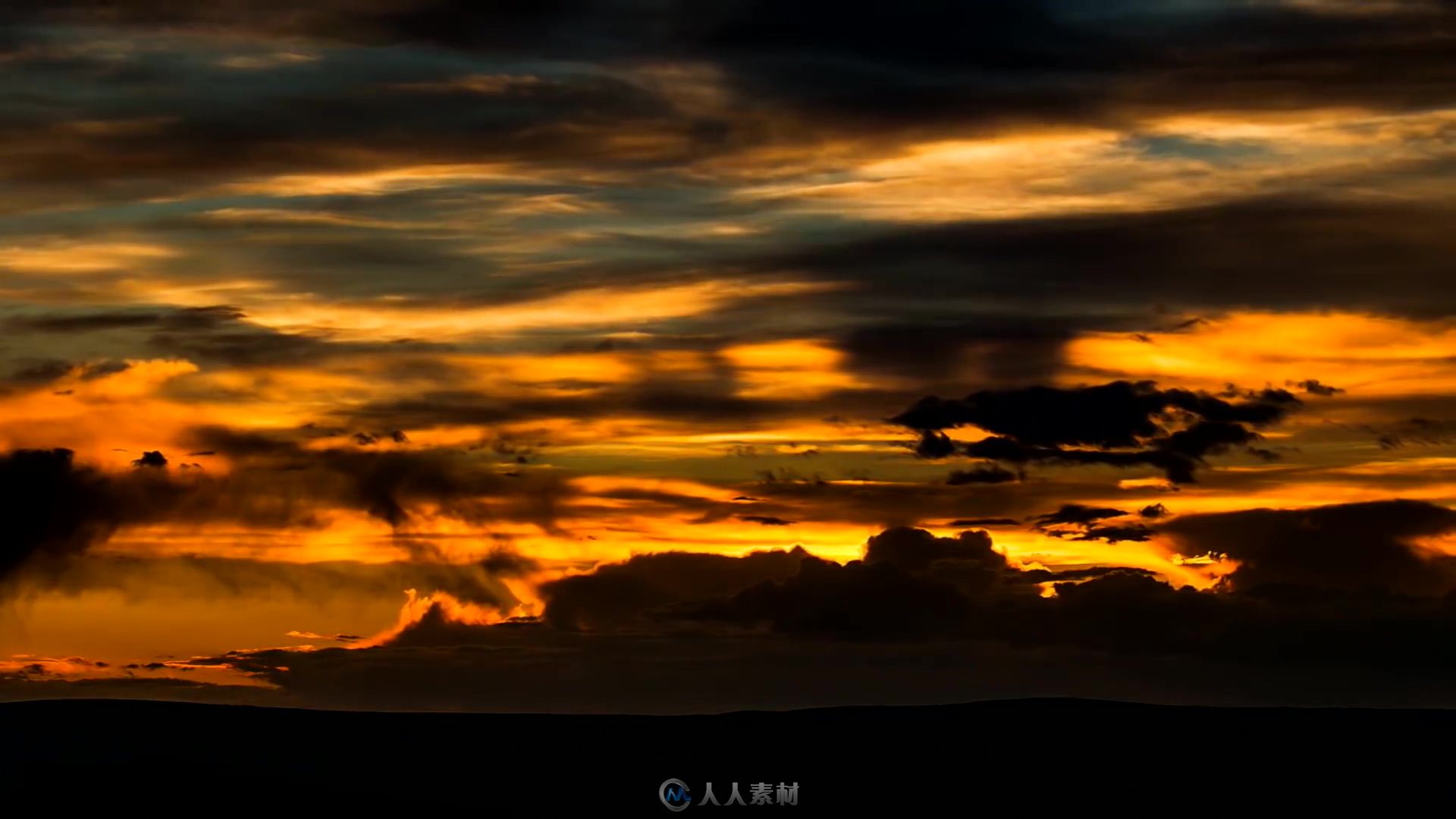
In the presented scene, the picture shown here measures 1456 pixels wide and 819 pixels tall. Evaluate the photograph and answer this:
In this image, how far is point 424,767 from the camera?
199 metres

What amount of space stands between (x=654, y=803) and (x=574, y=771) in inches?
744

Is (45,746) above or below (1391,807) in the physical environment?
above

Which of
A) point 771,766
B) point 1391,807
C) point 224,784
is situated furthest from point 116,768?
point 1391,807

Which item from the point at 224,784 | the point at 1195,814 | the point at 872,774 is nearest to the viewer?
the point at 224,784

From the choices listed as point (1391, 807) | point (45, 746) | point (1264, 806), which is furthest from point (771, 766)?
point (45, 746)

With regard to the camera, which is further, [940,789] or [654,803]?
[940,789]

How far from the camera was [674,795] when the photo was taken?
177 metres

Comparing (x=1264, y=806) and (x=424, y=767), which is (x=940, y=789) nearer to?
(x=1264, y=806)

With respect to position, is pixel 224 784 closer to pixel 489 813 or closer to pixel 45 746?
pixel 489 813

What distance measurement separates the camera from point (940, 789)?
19125cm

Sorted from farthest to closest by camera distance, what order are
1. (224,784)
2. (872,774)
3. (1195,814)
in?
1. (872,774)
2. (1195,814)
3. (224,784)

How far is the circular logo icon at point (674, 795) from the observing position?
565 feet

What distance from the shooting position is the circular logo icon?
172250 millimetres

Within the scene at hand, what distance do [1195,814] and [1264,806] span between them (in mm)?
10090
